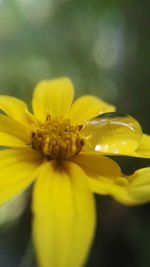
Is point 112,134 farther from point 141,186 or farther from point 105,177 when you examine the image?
point 141,186

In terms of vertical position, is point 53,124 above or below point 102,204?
above

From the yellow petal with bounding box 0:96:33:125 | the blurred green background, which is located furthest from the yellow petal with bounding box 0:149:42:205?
the blurred green background

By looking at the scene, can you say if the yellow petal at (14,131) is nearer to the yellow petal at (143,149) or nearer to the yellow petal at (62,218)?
the yellow petal at (62,218)

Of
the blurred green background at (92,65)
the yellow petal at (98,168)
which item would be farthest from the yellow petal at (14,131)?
the blurred green background at (92,65)

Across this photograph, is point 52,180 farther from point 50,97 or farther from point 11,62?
point 11,62

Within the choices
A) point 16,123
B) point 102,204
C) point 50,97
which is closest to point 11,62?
point 102,204

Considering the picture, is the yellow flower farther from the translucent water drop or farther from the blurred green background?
the blurred green background
